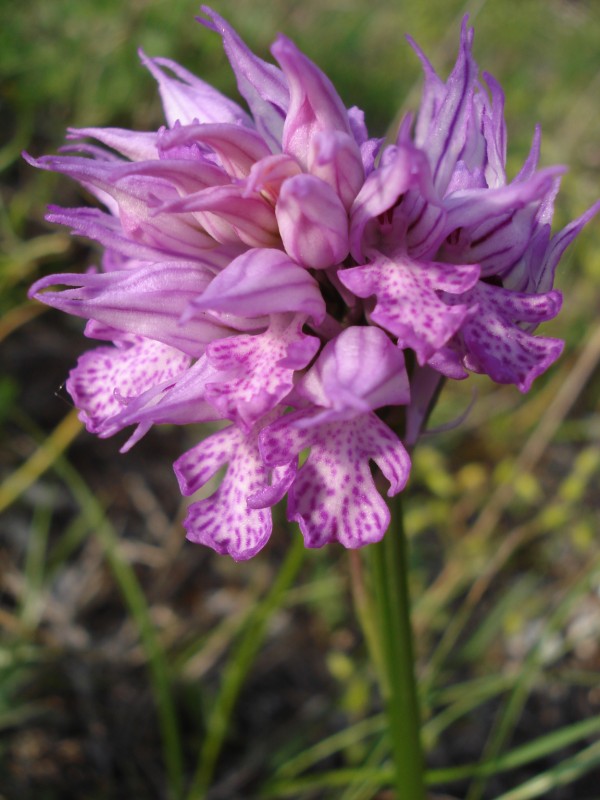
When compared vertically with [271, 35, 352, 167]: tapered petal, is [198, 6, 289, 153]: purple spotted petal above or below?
below

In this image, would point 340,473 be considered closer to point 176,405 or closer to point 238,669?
point 176,405

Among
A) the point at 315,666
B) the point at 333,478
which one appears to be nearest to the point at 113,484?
the point at 315,666

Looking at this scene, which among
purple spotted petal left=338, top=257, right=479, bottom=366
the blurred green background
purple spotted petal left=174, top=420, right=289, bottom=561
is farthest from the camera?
the blurred green background

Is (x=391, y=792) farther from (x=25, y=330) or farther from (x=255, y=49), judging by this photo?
(x=255, y=49)

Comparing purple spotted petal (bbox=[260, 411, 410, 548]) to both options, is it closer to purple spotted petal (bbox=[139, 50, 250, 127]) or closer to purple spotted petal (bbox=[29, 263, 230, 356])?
purple spotted petal (bbox=[29, 263, 230, 356])

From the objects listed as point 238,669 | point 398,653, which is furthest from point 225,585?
point 398,653

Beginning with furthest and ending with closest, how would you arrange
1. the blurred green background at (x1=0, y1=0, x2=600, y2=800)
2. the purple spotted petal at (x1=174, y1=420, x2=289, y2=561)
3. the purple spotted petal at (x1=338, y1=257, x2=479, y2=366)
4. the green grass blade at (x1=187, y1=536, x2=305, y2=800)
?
1. the blurred green background at (x1=0, y1=0, x2=600, y2=800)
2. the green grass blade at (x1=187, y1=536, x2=305, y2=800)
3. the purple spotted petal at (x1=174, y1=420, x2=289, y2=561)
4. the purple spotted petal at (x1=338, y1=257, x2=479, y2=366)

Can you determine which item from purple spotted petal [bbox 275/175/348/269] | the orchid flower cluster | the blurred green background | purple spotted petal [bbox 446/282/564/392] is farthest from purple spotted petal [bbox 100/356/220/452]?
the blurred green background
